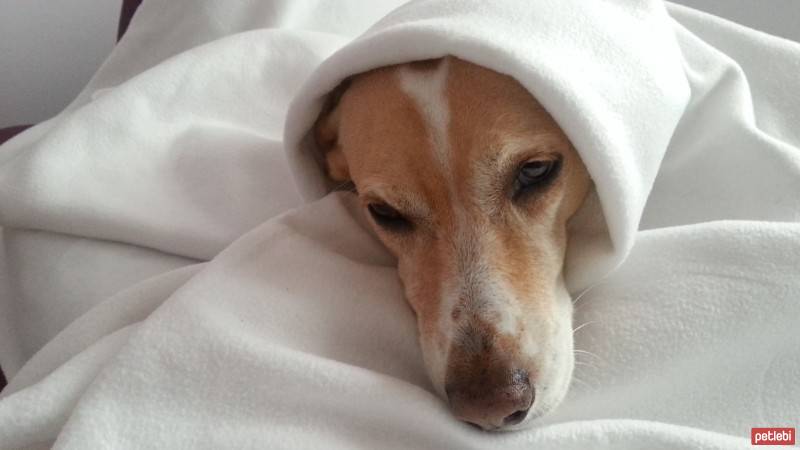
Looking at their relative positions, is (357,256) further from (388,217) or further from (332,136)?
(332,136)

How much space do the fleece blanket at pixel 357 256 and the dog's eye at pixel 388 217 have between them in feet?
0.20

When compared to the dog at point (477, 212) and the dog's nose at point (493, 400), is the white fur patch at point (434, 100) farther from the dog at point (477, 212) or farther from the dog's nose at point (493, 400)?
the dog's nose at point (493, 400)

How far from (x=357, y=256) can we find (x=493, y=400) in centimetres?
43

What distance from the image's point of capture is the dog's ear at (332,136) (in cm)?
130

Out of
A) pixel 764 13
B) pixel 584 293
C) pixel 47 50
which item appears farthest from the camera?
pixel 47 50

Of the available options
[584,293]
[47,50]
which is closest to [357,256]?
[584,293]

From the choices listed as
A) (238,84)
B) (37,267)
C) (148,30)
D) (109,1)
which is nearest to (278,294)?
(37,267)

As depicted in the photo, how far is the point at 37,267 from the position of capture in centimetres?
126

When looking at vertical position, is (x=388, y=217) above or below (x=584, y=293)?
above

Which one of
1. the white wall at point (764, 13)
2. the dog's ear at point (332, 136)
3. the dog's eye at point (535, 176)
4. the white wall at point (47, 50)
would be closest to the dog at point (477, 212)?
the dog's eye at point (535, 176)

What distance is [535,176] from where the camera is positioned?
1068 mm

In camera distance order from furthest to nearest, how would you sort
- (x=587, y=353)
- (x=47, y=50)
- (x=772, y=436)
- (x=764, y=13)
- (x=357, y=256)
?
1. (x=47, y=50)
2. (x=764, y=13)
3. (x=357, y=256)
4. (x=587, y=353)
5. (x=772, y=436)

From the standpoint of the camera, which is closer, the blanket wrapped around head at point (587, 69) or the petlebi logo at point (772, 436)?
the petlebi logo at point (772, 436)

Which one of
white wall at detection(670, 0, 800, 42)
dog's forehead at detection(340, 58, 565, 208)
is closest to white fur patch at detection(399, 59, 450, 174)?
dog's forehead at detection(340, 58, 565, 208)
